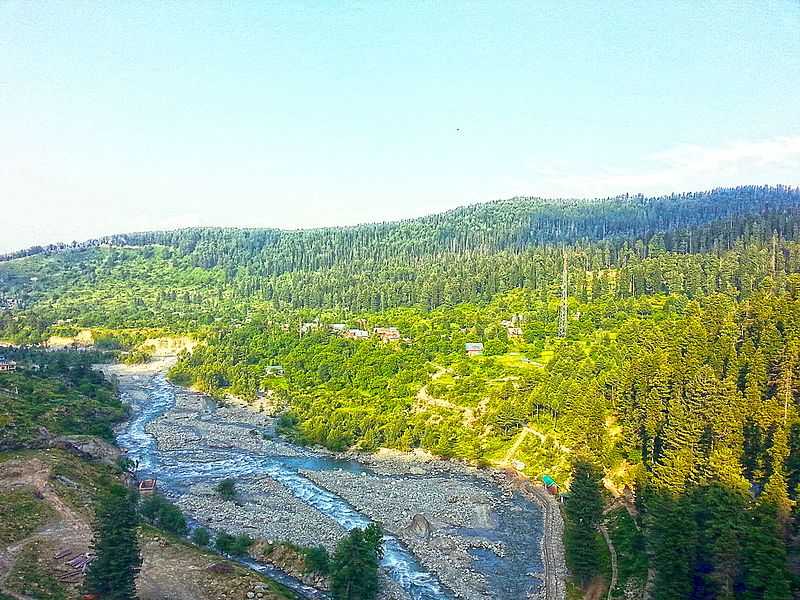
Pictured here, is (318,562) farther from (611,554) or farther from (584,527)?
(611,554)

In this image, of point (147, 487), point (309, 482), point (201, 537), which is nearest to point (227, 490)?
point (147, 487)

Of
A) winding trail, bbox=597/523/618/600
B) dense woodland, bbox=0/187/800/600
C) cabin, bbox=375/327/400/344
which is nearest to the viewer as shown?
dense woodland, bbox=0/187/800/600

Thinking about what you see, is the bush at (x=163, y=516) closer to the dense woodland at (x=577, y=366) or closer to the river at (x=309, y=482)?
the river at (x=309, y=482)

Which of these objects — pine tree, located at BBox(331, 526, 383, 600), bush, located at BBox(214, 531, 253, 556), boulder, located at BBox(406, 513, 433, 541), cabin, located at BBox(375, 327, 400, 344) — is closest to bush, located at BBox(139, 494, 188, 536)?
bush, located at BBox(214, 531, 253, 556)

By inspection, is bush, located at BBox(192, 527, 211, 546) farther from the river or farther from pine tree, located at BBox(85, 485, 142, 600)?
pine tree, located at BBox(85, 485, 142, 600)

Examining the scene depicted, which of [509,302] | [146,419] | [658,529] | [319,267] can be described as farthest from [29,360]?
[319,267]

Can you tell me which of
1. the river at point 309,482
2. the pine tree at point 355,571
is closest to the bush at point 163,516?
the river at point 309,482
